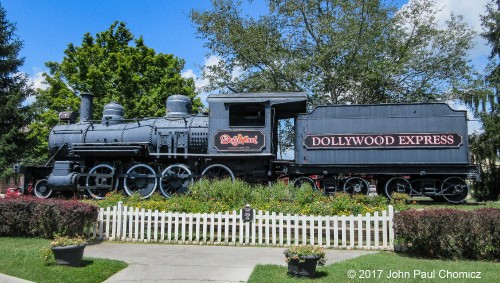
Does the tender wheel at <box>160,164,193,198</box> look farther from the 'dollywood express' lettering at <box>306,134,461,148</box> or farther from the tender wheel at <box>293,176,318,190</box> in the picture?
the 'dollywood express' lettering at <box>306,134,461,148</box>

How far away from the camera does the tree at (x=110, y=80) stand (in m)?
31.2

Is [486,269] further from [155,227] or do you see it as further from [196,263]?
[155,227]

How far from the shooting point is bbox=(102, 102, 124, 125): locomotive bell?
15.9 meters

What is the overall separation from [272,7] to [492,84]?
13214 mm

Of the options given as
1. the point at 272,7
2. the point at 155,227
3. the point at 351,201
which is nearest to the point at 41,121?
the point at 272,7

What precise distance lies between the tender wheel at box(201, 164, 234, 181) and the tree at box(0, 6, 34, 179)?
18.3 meters

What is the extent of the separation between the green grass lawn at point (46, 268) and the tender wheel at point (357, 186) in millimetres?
8849

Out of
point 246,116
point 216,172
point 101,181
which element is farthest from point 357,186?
point 101,181

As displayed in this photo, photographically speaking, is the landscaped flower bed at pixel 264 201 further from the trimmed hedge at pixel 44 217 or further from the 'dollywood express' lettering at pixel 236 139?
the 'dollywood express' lettering at pixel 236 139

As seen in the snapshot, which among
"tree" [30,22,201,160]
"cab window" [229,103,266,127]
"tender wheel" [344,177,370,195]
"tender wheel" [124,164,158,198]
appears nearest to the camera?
"tender wheel" [344,177,370,195]

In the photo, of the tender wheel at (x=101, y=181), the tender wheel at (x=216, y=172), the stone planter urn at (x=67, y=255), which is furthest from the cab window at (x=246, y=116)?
the stone planter urn at (x=67, y=255)

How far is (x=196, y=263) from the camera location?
7.55 m

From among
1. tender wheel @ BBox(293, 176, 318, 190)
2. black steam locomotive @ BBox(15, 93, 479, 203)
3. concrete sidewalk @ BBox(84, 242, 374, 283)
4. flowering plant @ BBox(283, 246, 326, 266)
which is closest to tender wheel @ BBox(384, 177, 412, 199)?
black steam locomotive @ BBox(15, 93, 479, 203)

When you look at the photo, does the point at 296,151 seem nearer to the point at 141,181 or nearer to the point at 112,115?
the point at 141,181
